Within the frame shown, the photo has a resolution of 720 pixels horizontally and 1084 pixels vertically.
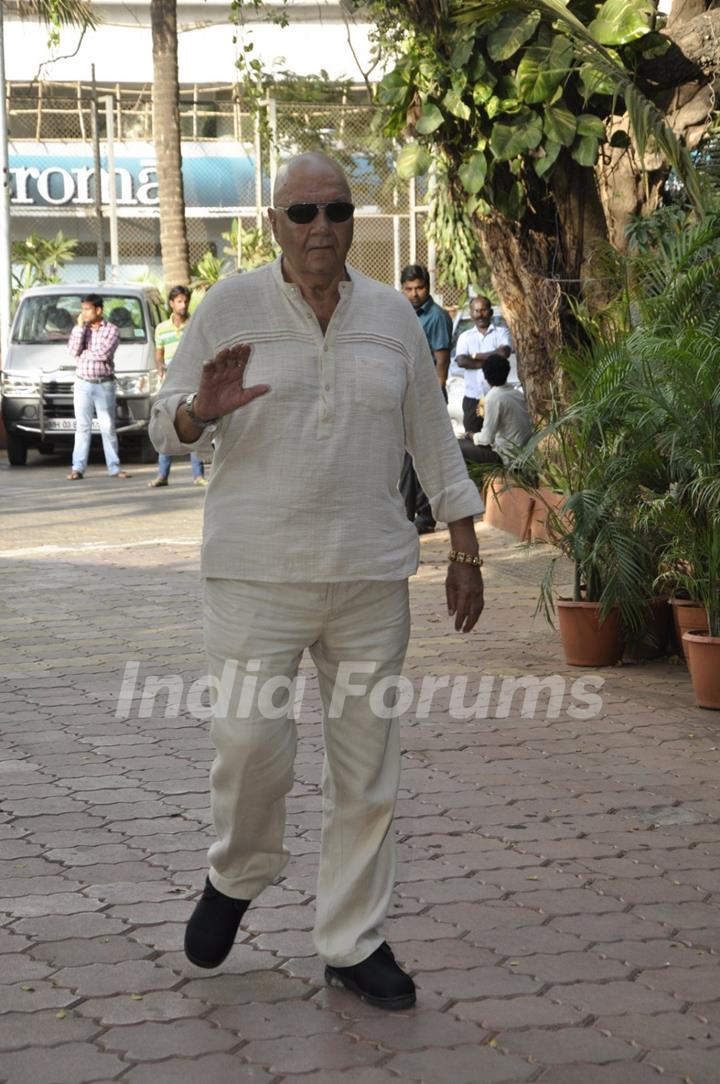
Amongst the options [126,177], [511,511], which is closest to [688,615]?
[511,511]

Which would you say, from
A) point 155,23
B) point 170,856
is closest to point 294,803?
point 170,856

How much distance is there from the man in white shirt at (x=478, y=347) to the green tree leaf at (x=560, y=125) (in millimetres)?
4715

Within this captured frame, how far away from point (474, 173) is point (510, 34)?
36.7 inches

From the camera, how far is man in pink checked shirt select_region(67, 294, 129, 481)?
60.2 ft

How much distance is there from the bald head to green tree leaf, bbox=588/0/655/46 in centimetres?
707

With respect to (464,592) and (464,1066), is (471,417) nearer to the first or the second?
(464,592)

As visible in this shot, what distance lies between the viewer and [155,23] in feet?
84.4

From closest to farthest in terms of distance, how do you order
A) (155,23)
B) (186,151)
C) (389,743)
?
(389,743)
(155,23)
(186,151)

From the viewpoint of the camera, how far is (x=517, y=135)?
10961mm

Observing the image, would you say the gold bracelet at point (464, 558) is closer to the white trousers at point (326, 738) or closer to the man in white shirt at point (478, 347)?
the white trousers at point (326, 738)

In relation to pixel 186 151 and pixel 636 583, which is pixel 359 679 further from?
pixel 186 151

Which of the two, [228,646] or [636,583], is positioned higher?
[228,646]

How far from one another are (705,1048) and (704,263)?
5.28 metres

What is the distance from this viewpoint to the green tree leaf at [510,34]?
1062 centimetres
